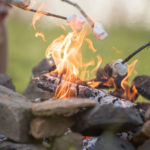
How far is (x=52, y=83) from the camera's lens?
381 centimetres

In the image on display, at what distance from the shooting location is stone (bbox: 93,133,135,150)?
9.68 ft

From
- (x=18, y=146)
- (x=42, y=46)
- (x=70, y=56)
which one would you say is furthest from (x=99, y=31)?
(x=42, y=46)

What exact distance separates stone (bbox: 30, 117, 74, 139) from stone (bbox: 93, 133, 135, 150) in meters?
0.34

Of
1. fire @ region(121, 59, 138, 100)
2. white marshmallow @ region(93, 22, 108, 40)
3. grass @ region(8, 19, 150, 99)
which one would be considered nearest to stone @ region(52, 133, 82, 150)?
white marshmallow @ region(93, 22, 108, 40)

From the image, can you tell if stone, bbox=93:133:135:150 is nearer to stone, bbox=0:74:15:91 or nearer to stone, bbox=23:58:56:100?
stone, bbox=23:58:56:100

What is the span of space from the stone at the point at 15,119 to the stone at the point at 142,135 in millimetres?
1074

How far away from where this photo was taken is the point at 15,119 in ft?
9.64

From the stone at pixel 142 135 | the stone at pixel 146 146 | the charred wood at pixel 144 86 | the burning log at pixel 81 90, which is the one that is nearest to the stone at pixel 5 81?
the burning log at pixel 81 90

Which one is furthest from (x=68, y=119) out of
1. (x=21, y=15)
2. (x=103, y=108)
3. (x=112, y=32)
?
(x=21, y=15)

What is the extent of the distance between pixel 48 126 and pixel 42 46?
30.1ft

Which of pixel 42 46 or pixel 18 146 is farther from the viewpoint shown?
pixel 42 46

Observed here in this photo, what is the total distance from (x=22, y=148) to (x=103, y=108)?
906 mm

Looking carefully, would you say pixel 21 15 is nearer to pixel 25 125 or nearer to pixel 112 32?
pixel 112 32

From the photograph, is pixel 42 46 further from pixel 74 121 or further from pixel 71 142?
pixel 71 142
